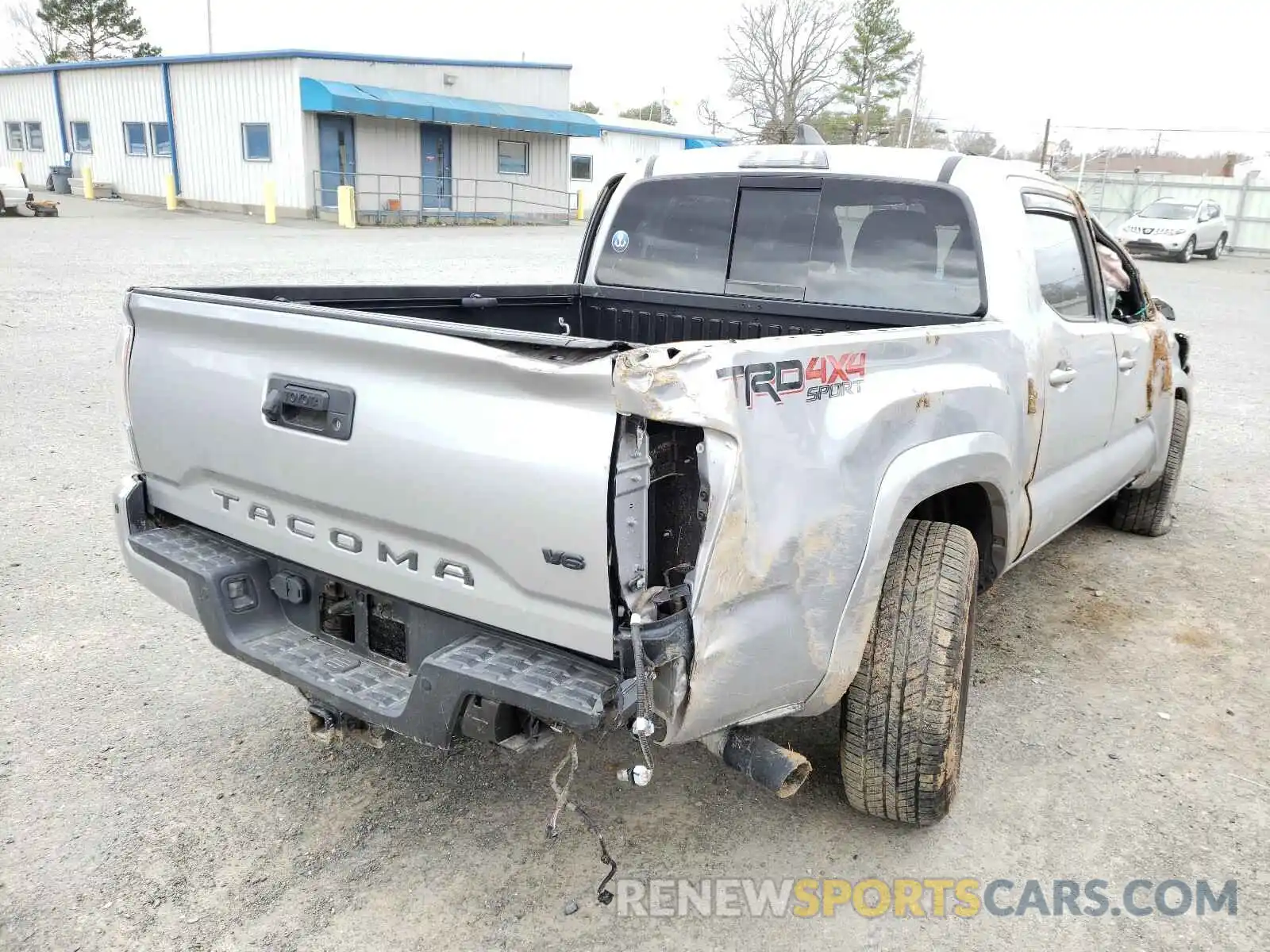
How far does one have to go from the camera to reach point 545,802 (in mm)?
2992

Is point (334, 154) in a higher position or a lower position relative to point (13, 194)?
higher

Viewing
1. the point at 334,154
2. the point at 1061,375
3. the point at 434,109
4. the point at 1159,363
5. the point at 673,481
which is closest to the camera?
the point at 673,481

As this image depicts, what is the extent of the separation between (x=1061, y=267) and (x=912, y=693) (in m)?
1.99

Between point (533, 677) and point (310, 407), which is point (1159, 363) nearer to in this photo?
point (533, 677)

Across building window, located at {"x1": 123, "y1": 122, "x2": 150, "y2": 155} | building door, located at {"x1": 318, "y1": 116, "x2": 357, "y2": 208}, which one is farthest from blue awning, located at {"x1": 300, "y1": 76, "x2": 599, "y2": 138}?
building window, located at {"x1": 123, "y1": 122, "x2": 150, "y2": 155}

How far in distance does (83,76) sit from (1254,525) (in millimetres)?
35107

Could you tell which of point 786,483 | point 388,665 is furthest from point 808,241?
point 388,665

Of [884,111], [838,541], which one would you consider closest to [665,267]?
[838,541]

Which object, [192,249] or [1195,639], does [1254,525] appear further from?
[192,249]

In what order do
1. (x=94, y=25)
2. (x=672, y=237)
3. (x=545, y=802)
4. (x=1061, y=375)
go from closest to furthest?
(x=545, y=802) < (x=1061, y=375) < (x=672, y=237) < (x=94, y=25)

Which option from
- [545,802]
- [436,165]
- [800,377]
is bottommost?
[545,802]

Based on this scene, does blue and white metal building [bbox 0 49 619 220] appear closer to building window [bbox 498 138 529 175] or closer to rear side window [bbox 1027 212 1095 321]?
building window [bbox 498 138 529 175]

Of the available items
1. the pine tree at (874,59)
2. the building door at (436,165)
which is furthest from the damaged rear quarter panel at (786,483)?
the pine tree at (874,59)

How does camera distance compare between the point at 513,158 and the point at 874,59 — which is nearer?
the point at 513,158
